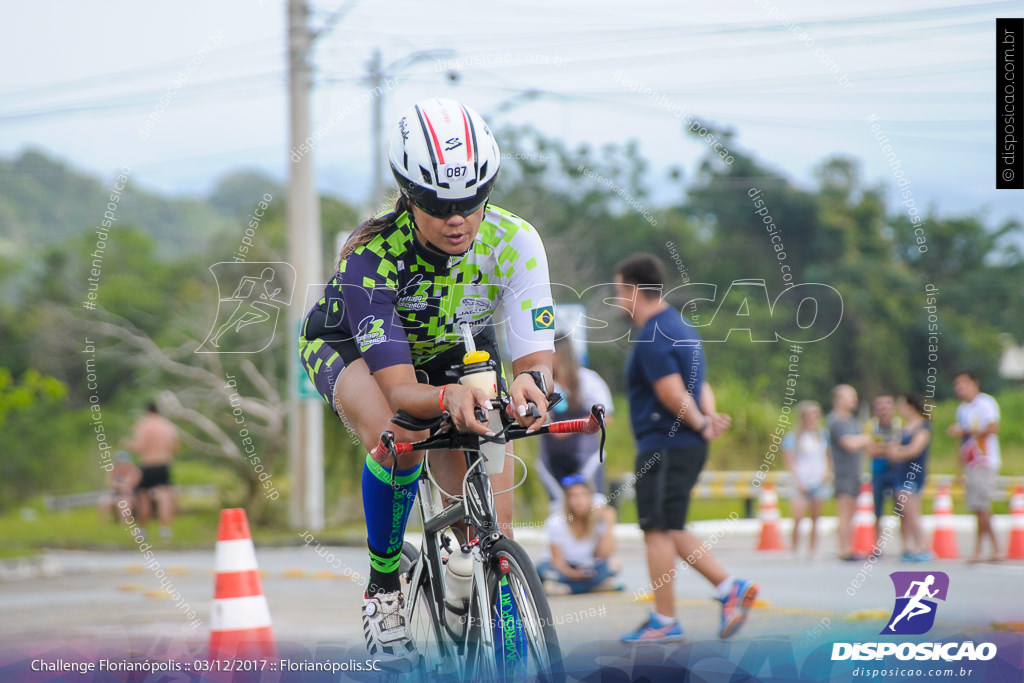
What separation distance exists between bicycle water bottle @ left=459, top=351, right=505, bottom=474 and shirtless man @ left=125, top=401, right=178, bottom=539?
11001 mm

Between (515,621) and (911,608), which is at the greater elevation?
(515,621)

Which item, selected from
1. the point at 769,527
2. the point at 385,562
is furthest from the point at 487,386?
the point at 769,527

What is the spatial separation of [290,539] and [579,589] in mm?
6580

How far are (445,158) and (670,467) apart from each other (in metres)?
3.25

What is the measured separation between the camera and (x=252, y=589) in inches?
208

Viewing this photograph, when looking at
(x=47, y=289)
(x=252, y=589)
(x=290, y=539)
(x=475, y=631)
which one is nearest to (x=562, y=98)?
(x=290, y=539)

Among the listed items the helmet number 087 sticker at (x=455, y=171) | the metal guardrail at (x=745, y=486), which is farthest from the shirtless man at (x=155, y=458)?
the helmet number 087 sticker at (x=455, y=171)

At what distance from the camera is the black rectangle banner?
6.39 meters

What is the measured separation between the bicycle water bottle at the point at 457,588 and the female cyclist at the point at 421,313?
22 cm

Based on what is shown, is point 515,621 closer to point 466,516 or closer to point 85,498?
point 466,516

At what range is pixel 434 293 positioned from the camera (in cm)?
411

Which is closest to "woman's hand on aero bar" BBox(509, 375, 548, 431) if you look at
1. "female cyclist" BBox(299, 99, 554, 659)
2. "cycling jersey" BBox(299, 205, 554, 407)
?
"female cyclist" BBox(299, 99, 554, 659)

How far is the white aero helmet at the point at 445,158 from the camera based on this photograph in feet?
12.2

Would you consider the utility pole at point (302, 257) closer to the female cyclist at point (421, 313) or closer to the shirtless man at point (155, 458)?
the shirtless man at point (155, 458)
